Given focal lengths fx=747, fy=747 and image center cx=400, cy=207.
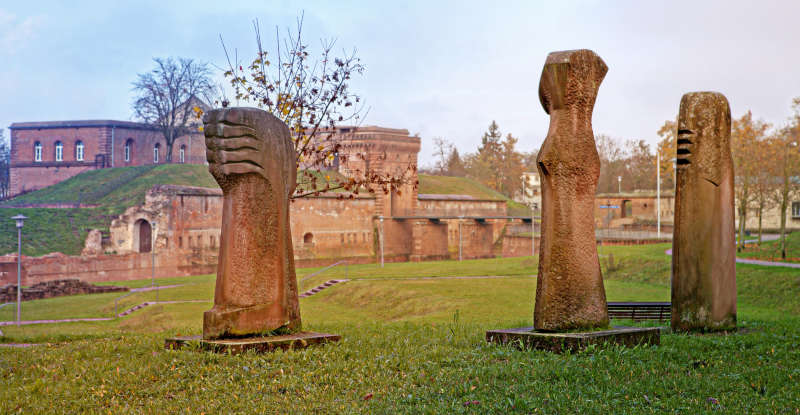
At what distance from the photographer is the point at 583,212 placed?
763 centimetres

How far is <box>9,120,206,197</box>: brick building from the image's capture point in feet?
204

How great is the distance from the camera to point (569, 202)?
7621 mm

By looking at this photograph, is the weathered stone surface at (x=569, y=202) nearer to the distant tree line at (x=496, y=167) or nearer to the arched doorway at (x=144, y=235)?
the arched doorway at (x=144, y=235)

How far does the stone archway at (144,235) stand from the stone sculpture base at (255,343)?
4157 centimetres

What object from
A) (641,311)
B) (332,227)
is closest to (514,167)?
(332,227)

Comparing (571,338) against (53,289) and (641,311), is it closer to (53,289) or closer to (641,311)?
(641,311)

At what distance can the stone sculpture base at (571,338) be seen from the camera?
7.01m

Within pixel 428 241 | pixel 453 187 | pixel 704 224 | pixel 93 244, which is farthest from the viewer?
pixel 453 187

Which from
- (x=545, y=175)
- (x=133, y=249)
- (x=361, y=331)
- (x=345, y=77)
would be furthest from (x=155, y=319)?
(x=133, y=249)

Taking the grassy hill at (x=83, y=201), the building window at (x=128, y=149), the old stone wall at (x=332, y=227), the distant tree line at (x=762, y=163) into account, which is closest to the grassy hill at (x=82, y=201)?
the grassy hill at (x=83, y=201)

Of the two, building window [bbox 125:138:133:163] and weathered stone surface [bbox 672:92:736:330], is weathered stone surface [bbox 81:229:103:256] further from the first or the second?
weathered stone surface [bbox 672:92:736:330]

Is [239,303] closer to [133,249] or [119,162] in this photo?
[133,249]

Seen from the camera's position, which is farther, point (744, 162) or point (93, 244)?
point (93, 244)

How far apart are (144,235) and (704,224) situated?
144ft
